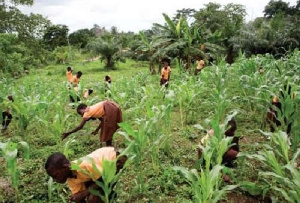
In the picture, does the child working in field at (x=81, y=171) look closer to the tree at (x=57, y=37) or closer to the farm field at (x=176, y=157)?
the farm field at (x=176, y=157)

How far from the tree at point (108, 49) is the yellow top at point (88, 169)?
1487 cm

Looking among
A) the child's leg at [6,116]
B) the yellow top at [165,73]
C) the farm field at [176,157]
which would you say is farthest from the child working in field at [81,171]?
the yellow top at [165,73]

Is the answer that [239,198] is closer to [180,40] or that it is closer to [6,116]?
[6,116]

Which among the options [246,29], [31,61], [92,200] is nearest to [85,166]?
[92,200]

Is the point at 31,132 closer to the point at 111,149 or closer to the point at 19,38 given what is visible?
the point at 111,149

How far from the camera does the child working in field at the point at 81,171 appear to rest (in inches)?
91.4

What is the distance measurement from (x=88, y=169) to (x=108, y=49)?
1523cm

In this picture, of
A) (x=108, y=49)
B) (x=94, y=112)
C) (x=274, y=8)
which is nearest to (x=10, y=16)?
(x=108, y=49)

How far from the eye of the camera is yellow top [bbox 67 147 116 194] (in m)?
2.46

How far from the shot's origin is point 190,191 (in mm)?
3475

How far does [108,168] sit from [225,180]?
169cm

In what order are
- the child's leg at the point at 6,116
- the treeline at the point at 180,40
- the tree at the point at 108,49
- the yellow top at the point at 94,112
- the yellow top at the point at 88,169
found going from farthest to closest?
the tree at the point at 108,49, the treeline at the point at 180,40, the child's leg at the point at 6,116, the yellow top at the point at 94,112, the yellow top at the point at 88,169

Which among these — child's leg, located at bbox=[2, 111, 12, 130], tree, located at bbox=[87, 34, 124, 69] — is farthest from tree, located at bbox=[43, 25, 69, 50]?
child's leg, located at bbox=[2, 111, 12, 130]

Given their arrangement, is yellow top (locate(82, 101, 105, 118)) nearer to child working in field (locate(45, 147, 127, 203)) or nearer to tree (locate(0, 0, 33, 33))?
child working in field (locate(45, 147, 127, 203))
